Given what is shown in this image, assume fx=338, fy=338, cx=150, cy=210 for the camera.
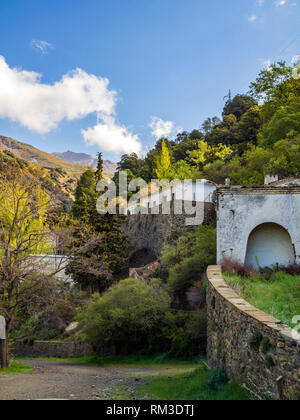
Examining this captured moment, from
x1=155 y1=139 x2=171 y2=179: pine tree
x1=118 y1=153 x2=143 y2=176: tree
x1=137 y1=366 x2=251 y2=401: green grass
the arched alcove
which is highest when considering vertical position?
x1=118 y1=153 x2=143 y2=176: tree

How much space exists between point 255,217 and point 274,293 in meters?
4.33

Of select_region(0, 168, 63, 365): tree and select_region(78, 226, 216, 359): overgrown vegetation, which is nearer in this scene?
select_region(0, 168, 63, 365): tree

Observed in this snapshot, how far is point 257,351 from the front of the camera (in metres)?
4.59

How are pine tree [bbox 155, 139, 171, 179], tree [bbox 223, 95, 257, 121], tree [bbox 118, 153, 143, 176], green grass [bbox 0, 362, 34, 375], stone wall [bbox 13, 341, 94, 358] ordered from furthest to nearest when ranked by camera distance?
tree [bbox 118, 153, 143, 176] → tree [bbox 223, 95, 257, 121] → pine tree [bbox 155, 139, 171, 179] → stone wall [bbox 13, 341, 94, 358] → green grass [bbox 0, 362, 34, 375]

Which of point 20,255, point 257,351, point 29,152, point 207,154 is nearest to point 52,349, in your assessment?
point 20,255

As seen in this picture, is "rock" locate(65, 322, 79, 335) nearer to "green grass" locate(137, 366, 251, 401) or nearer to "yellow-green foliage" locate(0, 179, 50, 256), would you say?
"yellow-green foliage" locate(0, 179, 50, 256)

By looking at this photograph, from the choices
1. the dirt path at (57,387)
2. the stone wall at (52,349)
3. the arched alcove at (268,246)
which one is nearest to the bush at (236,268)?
the arched alcove at (268,246)

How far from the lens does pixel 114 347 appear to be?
14344mm

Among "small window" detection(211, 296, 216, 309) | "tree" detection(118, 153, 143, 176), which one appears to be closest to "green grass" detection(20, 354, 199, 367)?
"small window" detection(211, 296, 216, 309)

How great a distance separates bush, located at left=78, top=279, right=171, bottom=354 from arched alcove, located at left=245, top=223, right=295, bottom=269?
13.4 feet

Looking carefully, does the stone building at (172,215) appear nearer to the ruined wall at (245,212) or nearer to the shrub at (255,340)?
the ruined wall at (245,212)

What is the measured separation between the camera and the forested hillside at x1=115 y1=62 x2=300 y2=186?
19.9 meters

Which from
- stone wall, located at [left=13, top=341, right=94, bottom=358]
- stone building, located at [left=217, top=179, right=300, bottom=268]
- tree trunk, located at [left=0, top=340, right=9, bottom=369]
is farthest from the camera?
stone wall, located at [left=13, top=341, right=94, bottom=358]
